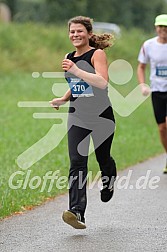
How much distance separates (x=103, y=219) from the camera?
8141mm

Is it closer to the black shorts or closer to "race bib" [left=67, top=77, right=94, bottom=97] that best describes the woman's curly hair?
"race bib" [left=67, top=77, right=94, bottom=97]

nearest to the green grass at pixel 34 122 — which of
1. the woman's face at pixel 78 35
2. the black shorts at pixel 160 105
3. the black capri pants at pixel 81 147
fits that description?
the black capri pants at pixel 81 147

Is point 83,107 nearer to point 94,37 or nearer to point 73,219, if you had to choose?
point 94,37

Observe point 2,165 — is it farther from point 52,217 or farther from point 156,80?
point 52,217

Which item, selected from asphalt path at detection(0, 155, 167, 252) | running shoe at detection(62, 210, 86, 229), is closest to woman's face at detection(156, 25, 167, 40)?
asphalt path at detection(0, 155, 167, 252)

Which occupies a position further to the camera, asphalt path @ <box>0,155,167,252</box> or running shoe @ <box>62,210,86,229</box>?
running shoe @ <box>62,210,86,229</box>

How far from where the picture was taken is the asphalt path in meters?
6.86

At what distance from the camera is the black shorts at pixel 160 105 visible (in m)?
11.1

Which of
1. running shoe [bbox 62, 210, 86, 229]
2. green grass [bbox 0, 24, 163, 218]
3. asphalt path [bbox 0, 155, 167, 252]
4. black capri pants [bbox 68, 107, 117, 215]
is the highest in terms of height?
black capri pants [bbox 68, 107, 117, 215]

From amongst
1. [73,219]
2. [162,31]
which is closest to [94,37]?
[73,219]

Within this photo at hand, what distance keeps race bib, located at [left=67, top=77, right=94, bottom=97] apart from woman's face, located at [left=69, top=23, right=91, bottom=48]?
0.32 meters

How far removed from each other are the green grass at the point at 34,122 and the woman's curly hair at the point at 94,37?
205 centimetres

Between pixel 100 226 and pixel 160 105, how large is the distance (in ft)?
12.0

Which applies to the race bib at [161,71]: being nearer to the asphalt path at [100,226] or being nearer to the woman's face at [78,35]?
the asphalt path at [100,226]
